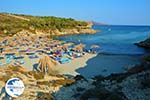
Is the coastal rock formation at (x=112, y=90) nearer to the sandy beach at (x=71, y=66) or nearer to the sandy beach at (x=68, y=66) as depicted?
the sandy beach at (x=71, y=66)

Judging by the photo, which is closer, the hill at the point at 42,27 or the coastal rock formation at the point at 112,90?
the coastal rock formation at the point at 112,90

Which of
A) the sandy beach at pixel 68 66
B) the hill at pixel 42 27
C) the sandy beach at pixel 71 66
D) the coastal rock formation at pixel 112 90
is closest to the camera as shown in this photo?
the coastal rock formation at pixel 112 90

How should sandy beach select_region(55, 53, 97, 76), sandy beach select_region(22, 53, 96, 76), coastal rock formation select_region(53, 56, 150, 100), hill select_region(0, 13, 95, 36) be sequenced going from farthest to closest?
1. hill select_region(0, 13, 95, 36)
2. sandy beach select_region(22, 53, 96, 76)
3. sandy beach select_region(55, 53, 97, 76)
4. coastal rock formation select_region(53, 56, 150, 100)

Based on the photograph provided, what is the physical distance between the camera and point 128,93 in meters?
18.6

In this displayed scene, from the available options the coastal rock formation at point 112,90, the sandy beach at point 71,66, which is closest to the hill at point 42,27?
the sandy beach at point 71,66

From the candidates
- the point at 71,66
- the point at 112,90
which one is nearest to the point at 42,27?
the point at 71,66

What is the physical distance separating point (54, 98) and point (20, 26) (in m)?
103

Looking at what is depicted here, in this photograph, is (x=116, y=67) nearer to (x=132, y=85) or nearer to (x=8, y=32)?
(x=132, y=85)

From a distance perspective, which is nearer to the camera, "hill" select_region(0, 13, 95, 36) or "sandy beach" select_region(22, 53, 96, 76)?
"sandy beach" select_region(22, 53, 96, 76)

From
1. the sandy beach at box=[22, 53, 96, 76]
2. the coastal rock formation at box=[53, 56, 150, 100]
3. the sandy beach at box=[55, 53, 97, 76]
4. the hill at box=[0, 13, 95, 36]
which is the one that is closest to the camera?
the coastal rock formation at box=[53, 56, 150, 100]

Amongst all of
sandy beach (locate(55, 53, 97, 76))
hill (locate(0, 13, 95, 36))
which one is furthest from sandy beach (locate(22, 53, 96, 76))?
hill (locate(0, 13, 95, 36))

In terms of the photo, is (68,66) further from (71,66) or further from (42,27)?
(42,27)

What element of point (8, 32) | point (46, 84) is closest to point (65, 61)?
point (46, 84)

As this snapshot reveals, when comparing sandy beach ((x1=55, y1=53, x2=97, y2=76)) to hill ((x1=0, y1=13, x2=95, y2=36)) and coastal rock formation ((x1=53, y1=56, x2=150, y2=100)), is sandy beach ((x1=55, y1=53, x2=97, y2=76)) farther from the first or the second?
hill ((x1=0, y1=13, x2=95, y2=36))
